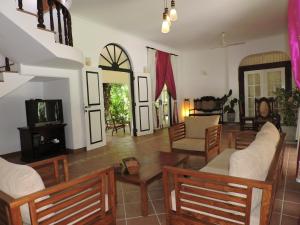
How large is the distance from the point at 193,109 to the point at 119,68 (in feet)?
13.0

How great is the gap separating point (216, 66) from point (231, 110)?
74.4 inches

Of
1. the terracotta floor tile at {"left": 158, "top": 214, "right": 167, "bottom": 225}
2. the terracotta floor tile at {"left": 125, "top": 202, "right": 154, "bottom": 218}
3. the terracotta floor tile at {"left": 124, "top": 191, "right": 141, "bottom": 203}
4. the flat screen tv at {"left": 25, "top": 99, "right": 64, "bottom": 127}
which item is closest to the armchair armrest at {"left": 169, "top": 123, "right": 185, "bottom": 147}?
the terracotta floor tile at {"left": 124, "top": 191, "right": 141, "bottom": 203}

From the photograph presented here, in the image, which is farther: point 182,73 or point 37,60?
point 182,73

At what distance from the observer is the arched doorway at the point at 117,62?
19.9 ft

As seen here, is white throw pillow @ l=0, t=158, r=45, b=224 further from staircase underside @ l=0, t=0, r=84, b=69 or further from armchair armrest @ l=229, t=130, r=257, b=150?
armchair armrest @ l=229, t=130, r=257, b=150

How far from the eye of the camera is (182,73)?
938 cm

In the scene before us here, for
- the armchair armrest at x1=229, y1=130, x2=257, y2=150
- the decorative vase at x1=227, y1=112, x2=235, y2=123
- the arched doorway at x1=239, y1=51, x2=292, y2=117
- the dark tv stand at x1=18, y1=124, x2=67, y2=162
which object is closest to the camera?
the armchair armrest at x1=229, y1=130, x2=257, y2=150

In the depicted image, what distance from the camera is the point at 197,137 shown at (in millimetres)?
3916

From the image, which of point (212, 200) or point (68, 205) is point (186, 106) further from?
point (68, 205)

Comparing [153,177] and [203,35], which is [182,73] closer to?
[203,35]

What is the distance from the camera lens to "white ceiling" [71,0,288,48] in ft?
14.9

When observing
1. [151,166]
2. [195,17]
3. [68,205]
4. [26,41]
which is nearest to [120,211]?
[151,166]

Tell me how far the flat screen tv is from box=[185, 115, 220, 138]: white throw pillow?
113 inches

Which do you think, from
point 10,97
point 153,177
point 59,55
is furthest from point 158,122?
point 153,177
